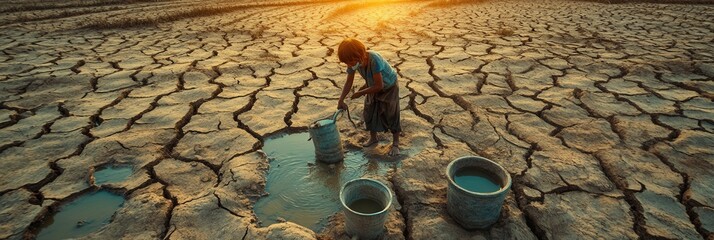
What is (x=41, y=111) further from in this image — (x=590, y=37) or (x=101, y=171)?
(x=590, y=37)

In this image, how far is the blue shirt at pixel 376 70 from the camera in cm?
193

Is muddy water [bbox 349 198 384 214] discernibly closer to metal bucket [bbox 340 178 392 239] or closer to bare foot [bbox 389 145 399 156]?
metal bucket [bbox 340 178 392 239]

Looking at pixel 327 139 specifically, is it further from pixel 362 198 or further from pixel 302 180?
pixel 362 198

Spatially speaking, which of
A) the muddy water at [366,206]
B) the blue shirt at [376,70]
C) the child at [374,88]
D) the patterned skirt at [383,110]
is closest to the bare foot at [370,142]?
the child at [374,88]

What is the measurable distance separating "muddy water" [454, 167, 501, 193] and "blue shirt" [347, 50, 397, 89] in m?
0.67

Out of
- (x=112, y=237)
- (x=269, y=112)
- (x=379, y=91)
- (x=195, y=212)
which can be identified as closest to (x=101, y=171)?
(x=112, y=237)

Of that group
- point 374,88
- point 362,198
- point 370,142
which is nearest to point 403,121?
point 370,142

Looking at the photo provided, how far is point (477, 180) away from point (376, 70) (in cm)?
80

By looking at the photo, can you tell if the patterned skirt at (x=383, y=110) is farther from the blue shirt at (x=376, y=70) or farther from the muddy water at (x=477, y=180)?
the muddy water at (x=477, y=180)

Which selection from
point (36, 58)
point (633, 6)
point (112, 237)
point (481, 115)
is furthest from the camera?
point (633, 6)

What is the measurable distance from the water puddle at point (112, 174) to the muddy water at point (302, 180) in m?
0.82

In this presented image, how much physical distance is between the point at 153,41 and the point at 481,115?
461 centimetres

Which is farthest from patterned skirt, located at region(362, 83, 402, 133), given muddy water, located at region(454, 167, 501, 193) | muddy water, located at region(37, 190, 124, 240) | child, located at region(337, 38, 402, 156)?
muddy water, located at region(37, 190, 124, 240)

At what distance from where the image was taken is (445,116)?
2.70 meters
